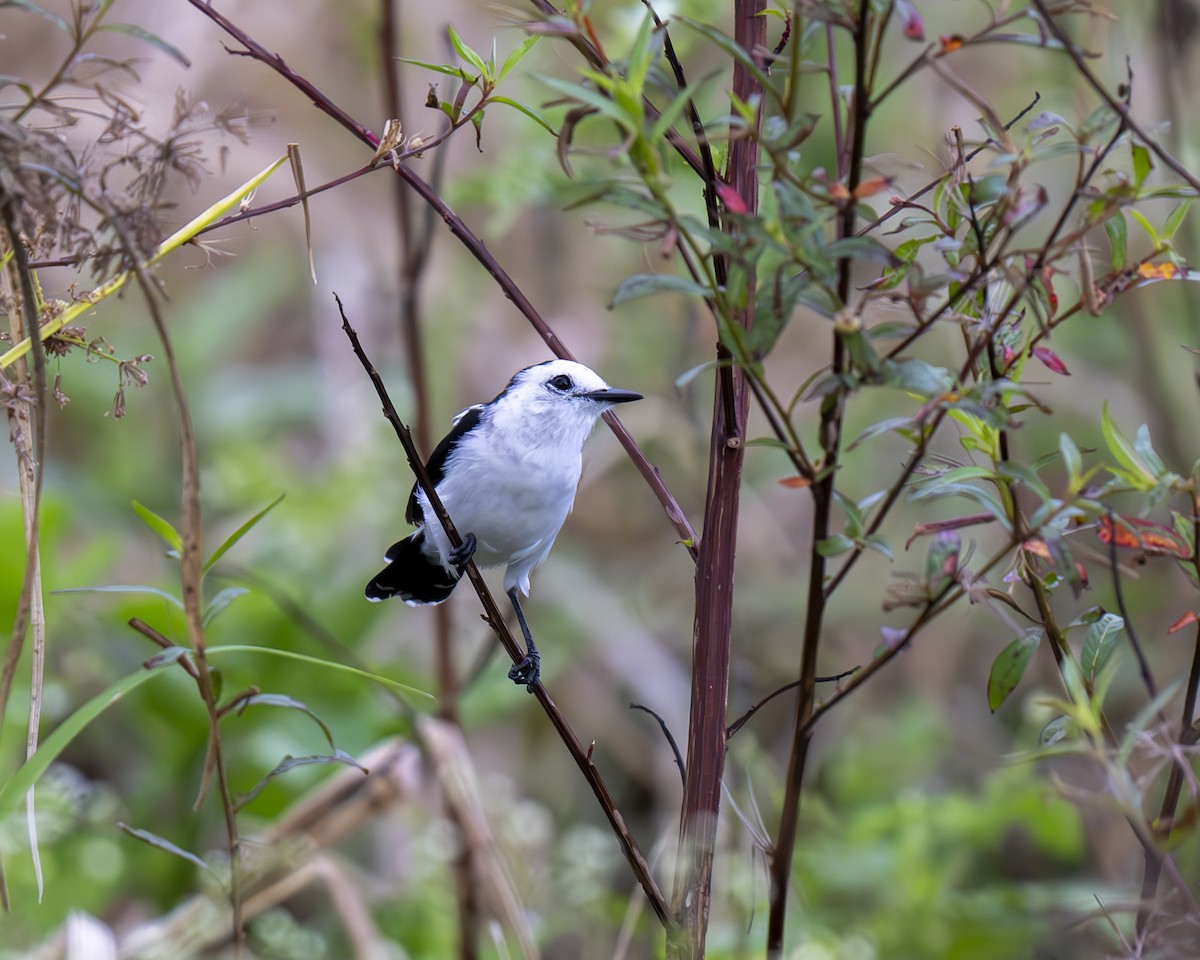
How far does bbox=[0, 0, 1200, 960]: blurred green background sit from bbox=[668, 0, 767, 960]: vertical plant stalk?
0.53 m

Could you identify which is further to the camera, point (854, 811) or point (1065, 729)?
point (854, 811)

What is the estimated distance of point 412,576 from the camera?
3.28m

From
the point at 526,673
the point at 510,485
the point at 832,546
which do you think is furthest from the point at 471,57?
the point at 526,673

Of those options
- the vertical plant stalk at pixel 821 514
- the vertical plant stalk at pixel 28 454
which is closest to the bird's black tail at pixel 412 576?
the vertical plant stalk at pixel 28 454

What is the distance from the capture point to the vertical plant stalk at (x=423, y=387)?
3014 mm

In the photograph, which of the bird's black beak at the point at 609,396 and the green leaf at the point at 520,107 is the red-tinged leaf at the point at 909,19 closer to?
the green leaf at the point at 520,107

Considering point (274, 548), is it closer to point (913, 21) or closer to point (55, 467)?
point (55, 467)

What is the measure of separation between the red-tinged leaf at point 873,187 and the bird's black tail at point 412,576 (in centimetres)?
213

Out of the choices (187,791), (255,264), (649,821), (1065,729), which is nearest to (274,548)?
(187,791)

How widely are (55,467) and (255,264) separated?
186 cm

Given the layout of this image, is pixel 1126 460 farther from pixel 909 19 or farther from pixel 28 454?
pixel 28 454

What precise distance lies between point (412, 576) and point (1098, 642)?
6.76 ft

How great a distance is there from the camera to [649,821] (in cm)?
519

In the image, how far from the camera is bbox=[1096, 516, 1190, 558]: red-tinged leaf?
1.44m
